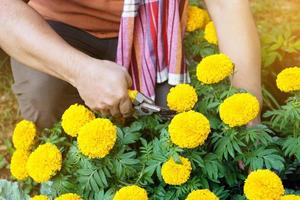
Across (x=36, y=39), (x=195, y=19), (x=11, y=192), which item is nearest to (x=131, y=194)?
(x=36, y=39)

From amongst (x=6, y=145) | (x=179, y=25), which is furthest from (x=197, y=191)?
(x=6, y=145)

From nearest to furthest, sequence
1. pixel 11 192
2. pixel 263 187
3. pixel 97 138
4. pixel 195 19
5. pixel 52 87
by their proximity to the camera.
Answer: pixel 263 187 < pixel 97 138 < pixel 52 87 < pixel 11 192 < pixel 195 19

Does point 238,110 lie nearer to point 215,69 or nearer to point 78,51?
point 215,69

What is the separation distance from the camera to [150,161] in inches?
65.7

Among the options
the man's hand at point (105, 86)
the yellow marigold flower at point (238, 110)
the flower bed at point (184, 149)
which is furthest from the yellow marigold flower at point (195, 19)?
the yellow marigold flower at point (238, 110)

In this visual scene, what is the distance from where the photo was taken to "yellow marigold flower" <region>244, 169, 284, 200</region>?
1.46m

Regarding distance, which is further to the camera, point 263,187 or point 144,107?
point 144,107

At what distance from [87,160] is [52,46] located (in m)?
0.33

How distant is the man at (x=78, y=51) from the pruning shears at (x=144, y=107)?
0.10 ft

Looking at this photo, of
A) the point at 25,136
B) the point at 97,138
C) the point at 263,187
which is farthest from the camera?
the point at 25,136

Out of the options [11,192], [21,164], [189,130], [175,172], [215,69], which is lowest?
[11,192]

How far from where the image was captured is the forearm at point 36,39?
1691mm

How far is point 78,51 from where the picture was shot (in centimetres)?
171

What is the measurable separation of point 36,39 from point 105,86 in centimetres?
24
